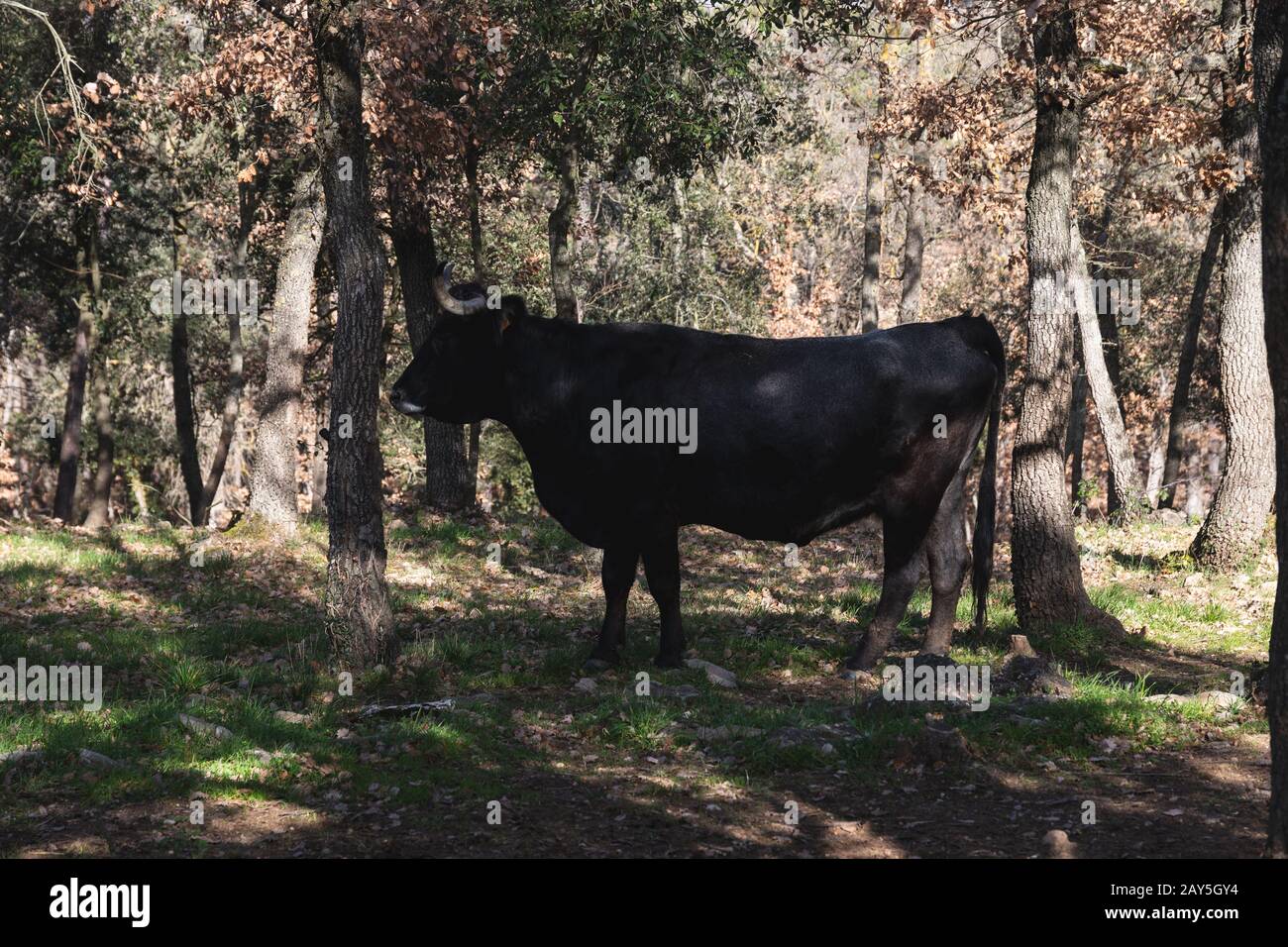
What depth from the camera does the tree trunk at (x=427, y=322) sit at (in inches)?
850

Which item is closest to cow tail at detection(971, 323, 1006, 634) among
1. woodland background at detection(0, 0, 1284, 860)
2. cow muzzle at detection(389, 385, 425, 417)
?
woodland background at detection(0, 0, 1284, 860)

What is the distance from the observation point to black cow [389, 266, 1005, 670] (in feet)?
39.5

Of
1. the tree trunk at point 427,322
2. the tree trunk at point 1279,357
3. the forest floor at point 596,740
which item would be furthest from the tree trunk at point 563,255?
the tree trunk at point 1279,357

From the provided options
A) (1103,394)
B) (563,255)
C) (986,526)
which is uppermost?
(563,255)

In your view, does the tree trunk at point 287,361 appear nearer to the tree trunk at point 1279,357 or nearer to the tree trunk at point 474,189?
the tree trunk at point 474,189

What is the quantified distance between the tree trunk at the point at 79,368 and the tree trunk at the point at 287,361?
9.56 metres

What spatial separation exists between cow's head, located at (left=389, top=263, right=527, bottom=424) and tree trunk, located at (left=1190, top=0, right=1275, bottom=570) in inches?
389

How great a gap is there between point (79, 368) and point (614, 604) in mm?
20553

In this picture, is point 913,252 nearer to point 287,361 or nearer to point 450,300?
point 287,361

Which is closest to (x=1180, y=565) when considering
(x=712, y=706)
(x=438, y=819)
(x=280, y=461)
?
(x=712, y=706)

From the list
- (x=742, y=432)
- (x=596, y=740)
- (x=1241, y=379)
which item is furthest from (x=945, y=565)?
(x=1241, y=379)

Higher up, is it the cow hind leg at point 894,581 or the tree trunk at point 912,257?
the tree trunk at point 912,257

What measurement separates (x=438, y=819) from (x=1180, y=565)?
40.1ft

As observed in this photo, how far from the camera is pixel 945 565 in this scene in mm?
12359
